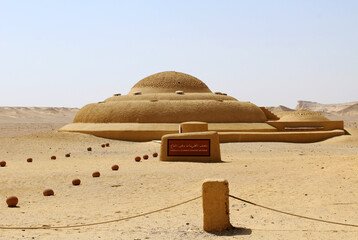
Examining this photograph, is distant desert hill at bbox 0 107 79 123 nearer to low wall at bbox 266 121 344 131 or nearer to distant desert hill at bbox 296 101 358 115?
low wall at bbox 266 121 344 131

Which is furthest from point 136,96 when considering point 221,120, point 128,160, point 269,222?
point 269,222

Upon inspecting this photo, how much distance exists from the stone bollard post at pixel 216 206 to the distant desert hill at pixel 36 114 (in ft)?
291

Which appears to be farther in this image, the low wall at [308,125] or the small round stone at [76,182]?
the low wall at [308,125]

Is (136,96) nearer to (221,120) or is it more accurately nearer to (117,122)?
(117,122)

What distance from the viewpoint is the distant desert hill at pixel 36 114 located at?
307 feet

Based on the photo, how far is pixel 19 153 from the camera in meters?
20.3

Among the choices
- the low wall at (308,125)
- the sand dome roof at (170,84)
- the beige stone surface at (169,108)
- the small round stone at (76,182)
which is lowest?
the small round stone at (76,182)

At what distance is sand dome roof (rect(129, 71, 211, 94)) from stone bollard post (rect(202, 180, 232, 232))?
90.1ft

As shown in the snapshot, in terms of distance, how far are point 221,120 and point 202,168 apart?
645 inches

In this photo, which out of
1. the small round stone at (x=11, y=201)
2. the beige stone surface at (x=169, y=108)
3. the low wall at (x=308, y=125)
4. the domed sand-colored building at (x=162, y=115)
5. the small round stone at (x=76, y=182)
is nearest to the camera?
the small round stone at (x=11, y=201)

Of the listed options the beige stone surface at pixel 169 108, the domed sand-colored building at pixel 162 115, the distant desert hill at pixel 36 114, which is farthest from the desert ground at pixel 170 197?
the distant desert hill at pixel 36 114

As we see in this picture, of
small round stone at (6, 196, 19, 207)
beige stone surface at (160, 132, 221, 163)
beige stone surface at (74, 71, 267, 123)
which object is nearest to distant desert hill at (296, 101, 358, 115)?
beige stone surface at (74, 71, 267, 123)

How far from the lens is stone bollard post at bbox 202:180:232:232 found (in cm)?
639

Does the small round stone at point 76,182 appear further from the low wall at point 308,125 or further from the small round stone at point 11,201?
the low wall at point 308,125
